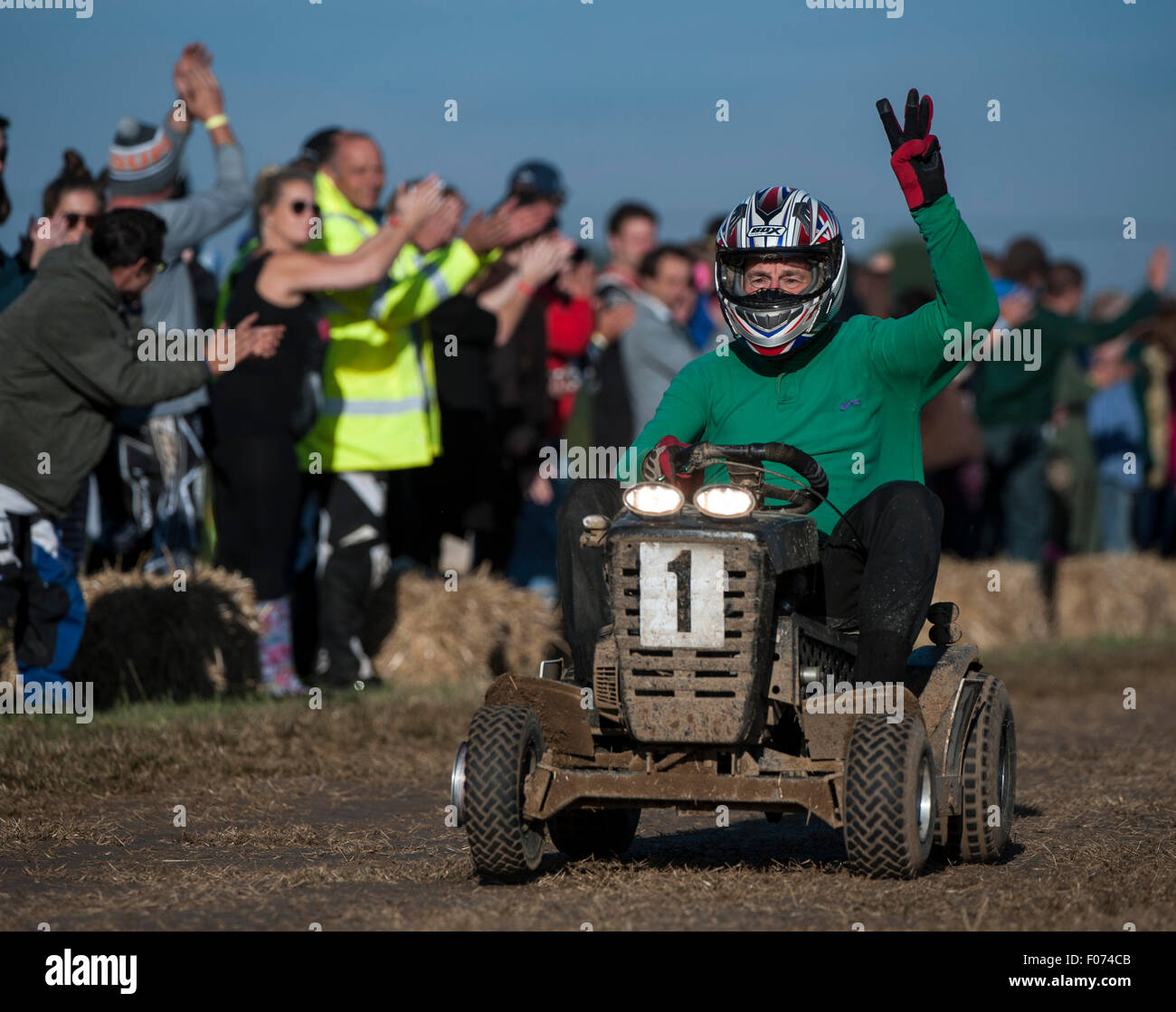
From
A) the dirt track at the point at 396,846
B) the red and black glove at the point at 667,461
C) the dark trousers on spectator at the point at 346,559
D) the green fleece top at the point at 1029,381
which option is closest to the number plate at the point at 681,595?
the red and black glove at the point at 667,461

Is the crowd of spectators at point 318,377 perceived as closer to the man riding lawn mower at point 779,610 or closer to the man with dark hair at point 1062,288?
the man with dark hair at point 1062,288

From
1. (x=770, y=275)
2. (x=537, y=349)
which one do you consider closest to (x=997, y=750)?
(x=770, y=275)

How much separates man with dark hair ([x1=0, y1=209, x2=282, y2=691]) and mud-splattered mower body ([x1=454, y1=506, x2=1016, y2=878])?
3.70m

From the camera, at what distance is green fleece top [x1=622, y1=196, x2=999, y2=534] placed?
257 inches

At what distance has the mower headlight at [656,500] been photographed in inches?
228

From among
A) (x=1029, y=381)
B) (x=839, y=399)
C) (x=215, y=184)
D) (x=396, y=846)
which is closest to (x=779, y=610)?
(x=839, y=399)

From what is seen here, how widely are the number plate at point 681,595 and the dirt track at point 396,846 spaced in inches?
31.5

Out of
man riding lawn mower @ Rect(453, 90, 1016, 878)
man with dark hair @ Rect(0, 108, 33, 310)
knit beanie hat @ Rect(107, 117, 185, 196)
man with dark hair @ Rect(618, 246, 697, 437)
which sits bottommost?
man riding lawn mower @ Rect(453, 90, 1016, 878)

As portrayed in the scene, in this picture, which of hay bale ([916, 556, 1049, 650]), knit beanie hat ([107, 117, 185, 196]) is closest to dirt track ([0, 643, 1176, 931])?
knit beanie hat ([107, 117, 185, 196])

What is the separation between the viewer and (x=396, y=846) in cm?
675

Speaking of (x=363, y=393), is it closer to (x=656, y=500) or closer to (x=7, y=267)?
(x=7, y=267)

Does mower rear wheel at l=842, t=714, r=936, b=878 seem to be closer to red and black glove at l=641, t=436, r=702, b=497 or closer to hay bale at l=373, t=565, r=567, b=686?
red and black glove at l=641, t=436, r=702, b=497
